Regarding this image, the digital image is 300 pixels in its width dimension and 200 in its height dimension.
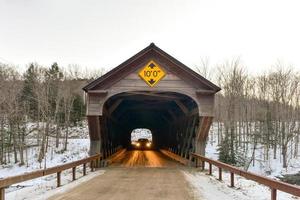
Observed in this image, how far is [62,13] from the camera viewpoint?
54.9 ft

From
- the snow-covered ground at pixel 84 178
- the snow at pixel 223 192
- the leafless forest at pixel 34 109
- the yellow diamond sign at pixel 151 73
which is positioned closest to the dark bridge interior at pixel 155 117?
the yellow diamond sign at pixel 151 73

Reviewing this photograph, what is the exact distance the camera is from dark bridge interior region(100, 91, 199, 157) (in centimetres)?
1648

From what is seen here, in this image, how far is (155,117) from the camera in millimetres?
30891

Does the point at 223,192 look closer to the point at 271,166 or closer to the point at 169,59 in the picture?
the point at 169,59

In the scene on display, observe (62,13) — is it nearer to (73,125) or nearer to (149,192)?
(149,192)

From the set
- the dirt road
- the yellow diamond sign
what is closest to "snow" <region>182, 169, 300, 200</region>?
the dirt road

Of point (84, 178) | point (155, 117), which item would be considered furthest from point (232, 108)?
point (84, 178)

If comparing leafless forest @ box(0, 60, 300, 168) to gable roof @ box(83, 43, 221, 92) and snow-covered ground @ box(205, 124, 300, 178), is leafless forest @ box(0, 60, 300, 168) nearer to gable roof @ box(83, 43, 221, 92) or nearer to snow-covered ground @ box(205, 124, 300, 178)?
snow-covered ground @ box(205, 124, 300, 178)

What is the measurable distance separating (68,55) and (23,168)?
4287 cm

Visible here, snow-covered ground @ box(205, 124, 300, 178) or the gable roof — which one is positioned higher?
the gable roof

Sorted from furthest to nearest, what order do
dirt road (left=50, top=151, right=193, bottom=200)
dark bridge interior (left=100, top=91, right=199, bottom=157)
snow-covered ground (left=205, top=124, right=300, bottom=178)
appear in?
snow-covered ground (left=205, top=124, right=300, bottom=178), dark bridge interior (left=100, top=91, right=199, bottom=157), dirt road (left=50, top=151, right=193, bottom=200)

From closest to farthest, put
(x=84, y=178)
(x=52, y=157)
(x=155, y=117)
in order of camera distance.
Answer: (x=84, y=178)
(x=155, y=117)
(x=52, y=157)

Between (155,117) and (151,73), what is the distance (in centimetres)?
1685

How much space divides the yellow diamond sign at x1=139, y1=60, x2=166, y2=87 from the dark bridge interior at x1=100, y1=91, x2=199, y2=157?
1093 mm
